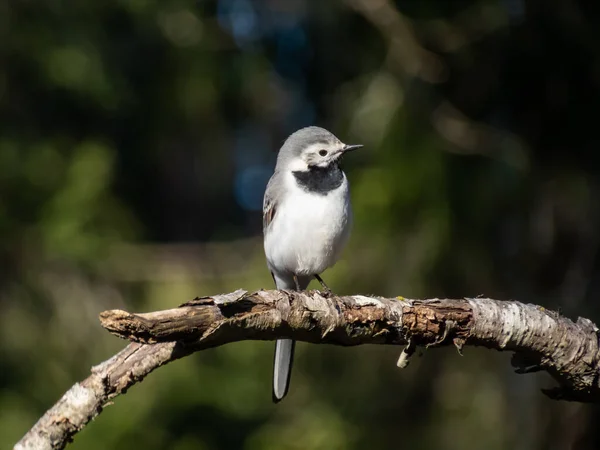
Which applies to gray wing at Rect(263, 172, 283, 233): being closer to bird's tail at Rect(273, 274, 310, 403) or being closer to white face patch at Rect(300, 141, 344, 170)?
white face patch at Rect(300, 141, 344, 170)

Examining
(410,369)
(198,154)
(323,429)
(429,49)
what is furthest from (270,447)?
(198,154)

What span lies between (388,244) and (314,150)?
2.35 ft

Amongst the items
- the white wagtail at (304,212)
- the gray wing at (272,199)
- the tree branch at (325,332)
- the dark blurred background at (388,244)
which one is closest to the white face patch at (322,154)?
the white wagtail at (304,212)

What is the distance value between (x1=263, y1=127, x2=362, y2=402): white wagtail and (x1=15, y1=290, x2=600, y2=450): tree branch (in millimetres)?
1269

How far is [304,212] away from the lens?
4684 mm

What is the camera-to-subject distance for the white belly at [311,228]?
4.66 m

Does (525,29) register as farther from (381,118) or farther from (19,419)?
(19,419)

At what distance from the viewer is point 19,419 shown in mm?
5535

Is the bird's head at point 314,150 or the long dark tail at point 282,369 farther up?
the bird's head at point 314,150

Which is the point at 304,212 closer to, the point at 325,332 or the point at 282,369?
the point at 282,369

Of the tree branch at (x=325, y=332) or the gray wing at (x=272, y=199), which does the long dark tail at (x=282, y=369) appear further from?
the tree branch at (x=325, y=332)

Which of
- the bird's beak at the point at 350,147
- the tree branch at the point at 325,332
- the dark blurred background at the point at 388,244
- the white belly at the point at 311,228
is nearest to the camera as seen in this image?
the tree branch at the point at 325,332

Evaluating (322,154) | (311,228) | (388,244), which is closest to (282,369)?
(311,228)

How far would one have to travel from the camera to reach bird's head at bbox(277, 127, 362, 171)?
4969 millimetres
